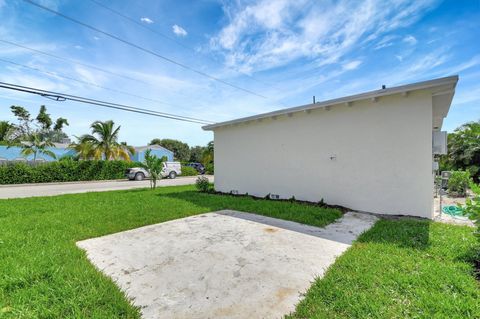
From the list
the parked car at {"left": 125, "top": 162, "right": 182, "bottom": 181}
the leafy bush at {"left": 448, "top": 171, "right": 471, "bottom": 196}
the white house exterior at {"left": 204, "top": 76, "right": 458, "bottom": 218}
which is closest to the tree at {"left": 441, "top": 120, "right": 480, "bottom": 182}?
the leafy bush at {"left": 448, "top": 171, "right": 471, "bottom": 196}

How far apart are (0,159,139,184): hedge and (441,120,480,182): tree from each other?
21241 mm

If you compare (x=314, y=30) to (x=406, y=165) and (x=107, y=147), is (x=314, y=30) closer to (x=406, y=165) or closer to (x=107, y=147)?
(x=406, y=165)

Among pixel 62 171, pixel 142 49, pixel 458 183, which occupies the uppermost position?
pixel 142 49

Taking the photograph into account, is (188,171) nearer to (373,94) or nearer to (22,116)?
(373,94)

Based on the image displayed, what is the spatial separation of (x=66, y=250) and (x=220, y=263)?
2.59 metres

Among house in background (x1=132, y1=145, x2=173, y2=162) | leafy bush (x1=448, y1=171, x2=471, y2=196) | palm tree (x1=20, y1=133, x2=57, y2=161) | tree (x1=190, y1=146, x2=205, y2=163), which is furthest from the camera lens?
tree (x1=190, y1=146, x2=205, y2=163)

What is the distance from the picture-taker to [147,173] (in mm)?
20359

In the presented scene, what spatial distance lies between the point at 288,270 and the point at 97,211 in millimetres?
6200

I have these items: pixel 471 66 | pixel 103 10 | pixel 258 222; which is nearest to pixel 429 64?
pixel 471 66

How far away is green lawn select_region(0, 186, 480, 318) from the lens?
2.17 m

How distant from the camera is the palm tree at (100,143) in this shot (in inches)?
738

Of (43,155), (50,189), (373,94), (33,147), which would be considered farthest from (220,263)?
(43,155)

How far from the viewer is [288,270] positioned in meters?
3.07

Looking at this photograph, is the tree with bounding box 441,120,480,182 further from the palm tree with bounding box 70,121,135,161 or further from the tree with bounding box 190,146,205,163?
the tree with bounding box 190,146,205,163
